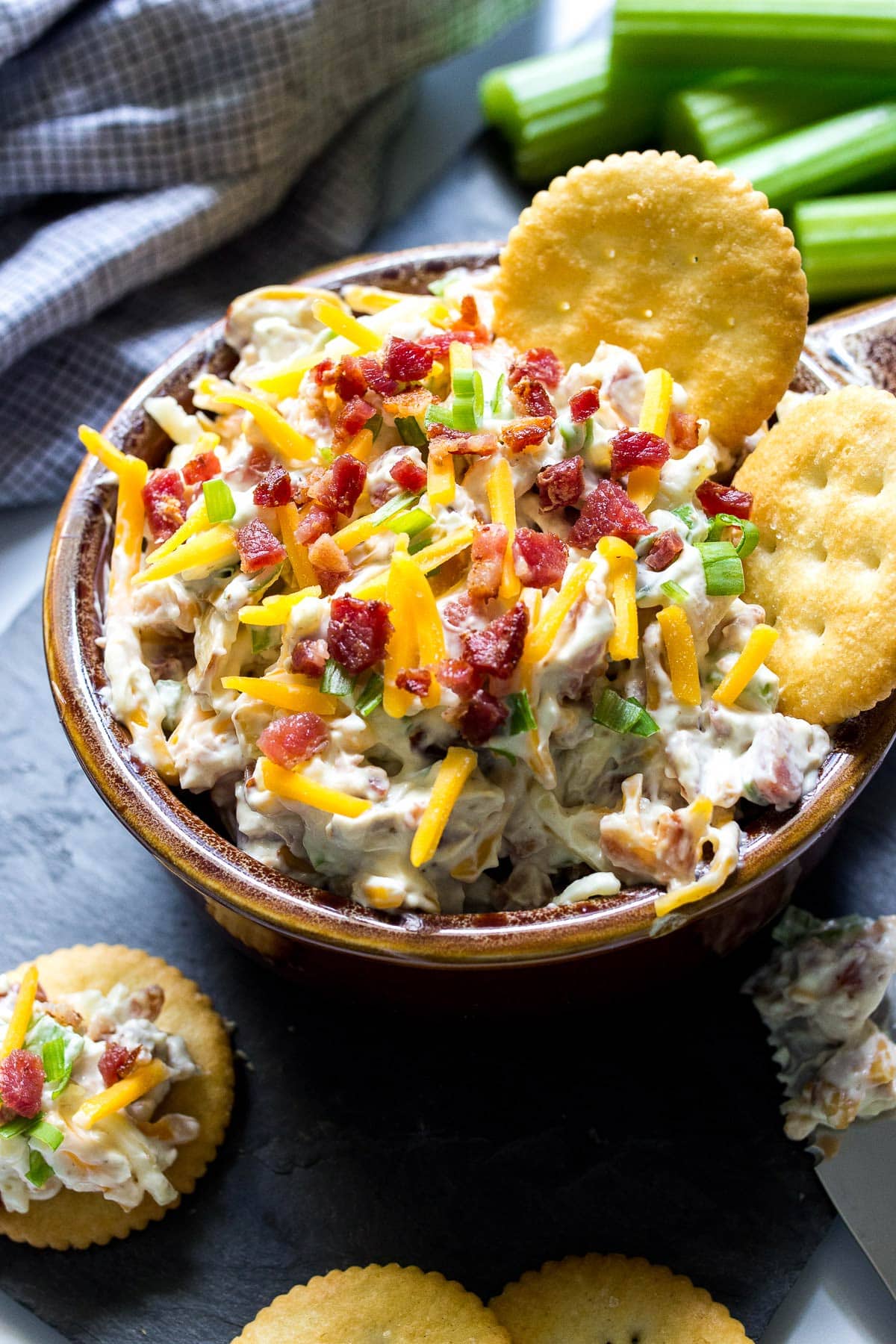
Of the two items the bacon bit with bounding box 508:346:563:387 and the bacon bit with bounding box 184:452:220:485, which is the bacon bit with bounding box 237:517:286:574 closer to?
the bacon bit with bounding box 184:452:220:485

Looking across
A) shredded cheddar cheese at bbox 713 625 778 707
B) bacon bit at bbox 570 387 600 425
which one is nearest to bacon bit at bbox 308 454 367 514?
bacon bit at bbox 570 387 600 425

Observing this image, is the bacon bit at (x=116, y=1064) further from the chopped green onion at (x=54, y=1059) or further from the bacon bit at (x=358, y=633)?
the bacon bit at (x=358, y=633)

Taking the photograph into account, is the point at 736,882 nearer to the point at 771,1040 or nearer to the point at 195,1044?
the point at 771,1040

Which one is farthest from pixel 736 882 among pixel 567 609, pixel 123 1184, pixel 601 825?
pixel 123 1184

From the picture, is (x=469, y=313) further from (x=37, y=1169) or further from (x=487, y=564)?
(x=37, y=1169)

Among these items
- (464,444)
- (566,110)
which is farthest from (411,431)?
(566,110)
